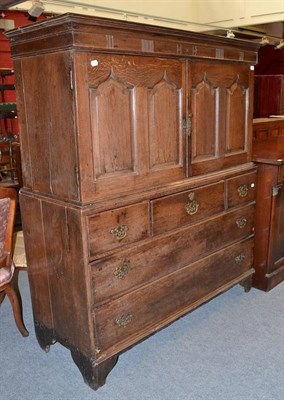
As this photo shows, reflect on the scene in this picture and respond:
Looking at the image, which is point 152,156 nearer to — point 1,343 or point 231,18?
point 1,343

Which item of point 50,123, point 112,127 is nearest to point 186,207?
point 112,127

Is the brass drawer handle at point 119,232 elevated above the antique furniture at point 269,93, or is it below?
below

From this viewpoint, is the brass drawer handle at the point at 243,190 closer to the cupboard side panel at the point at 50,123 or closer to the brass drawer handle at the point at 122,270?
the brass drawer handle at the point at 122,270

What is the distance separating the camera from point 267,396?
1.79 metres

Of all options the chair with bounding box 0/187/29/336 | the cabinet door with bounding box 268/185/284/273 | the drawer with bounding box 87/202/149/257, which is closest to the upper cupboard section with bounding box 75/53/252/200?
the drawer with bounding box 87/202/149/257

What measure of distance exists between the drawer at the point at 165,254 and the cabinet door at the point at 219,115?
35 cm

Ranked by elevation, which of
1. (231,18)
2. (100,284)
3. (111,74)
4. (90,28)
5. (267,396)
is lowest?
(267,396)

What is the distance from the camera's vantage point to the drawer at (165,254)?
5.77 ft

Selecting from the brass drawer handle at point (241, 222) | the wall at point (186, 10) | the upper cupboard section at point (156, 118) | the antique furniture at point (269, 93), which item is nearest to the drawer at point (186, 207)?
the upper cupboard section at point (156, 118)

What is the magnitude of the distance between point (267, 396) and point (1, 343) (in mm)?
1460

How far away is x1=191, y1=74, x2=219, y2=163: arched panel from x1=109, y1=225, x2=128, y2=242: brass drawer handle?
58cm

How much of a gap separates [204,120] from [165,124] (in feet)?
1.02

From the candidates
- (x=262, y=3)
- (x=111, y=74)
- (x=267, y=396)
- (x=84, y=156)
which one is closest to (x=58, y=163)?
(x=84, y=156)

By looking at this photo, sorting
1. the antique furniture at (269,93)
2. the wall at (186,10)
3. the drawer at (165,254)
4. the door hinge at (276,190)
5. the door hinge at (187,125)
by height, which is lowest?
the drawer at (165,254)
